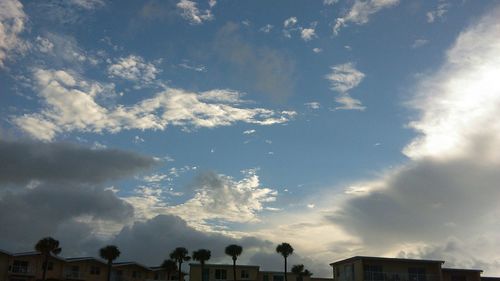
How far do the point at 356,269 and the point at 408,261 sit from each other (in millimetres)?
7008

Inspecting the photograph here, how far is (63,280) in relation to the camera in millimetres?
85625

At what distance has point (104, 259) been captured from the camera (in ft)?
287

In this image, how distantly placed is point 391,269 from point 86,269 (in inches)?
2025

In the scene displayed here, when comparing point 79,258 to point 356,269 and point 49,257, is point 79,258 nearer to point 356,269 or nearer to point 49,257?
point 49,257

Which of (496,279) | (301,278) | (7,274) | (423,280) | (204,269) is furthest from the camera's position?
(301,278)

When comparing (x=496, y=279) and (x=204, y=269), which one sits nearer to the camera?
(x=496, y=279)

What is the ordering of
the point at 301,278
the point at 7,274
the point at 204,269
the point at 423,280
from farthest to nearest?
the point at 301,278
the point at 204,269
the point at 7,274
the point at 423,280

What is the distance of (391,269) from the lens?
224ft

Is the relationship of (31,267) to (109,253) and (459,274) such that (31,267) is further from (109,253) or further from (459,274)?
(459,274)

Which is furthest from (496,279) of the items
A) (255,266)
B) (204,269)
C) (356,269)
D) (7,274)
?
(7,274)

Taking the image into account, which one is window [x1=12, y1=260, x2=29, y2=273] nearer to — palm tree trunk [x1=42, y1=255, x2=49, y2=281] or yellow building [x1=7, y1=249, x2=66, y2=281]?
yellow building [x1=7, y1=249, x2=66, y2=281]

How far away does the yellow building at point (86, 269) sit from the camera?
87.2m

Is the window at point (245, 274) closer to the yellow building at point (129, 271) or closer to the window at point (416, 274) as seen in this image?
the yellow building at point (129, 271)

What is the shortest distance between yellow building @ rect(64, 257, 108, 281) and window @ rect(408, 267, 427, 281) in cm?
5154
